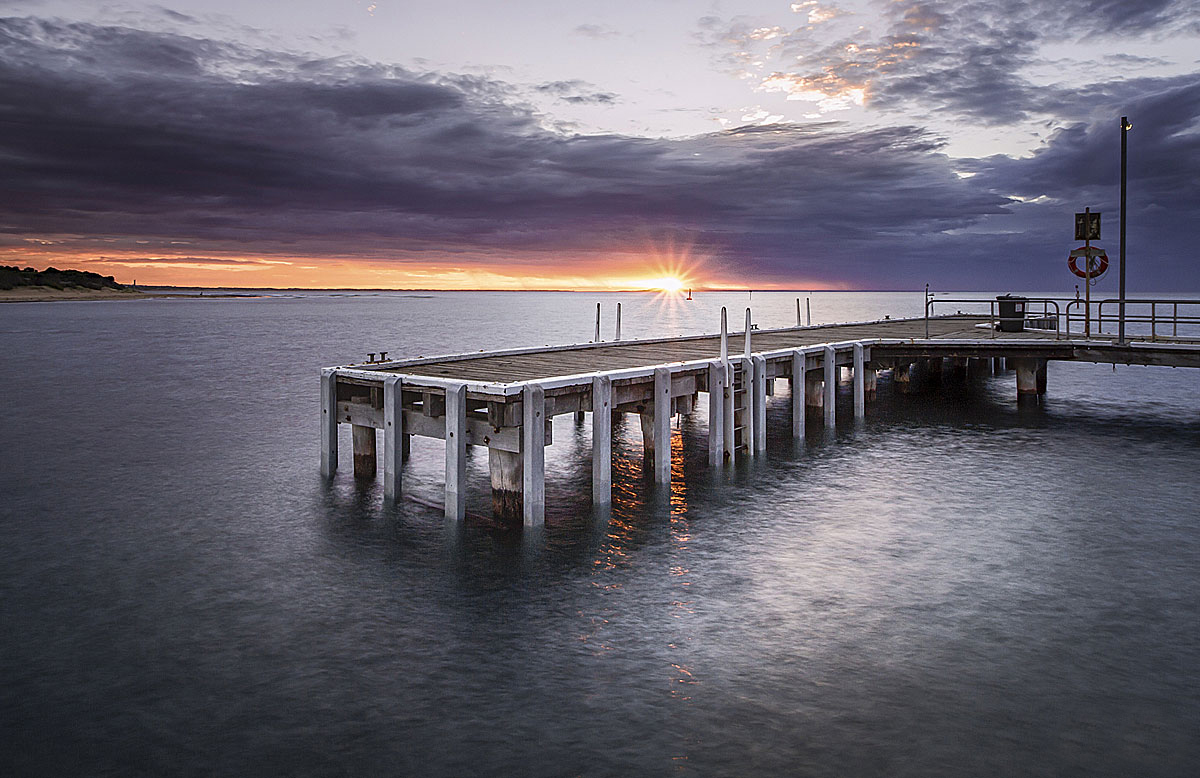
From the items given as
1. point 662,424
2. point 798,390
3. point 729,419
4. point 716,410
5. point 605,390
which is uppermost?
point 605,390

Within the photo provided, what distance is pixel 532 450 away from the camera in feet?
44.8

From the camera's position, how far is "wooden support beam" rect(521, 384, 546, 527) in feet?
44.7

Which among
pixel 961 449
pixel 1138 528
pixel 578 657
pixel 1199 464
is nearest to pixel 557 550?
pixel 578 657

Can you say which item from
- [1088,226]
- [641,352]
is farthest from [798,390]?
[1088,226]

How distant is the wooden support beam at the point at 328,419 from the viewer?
648 inches

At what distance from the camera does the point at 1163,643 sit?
32.2 feet

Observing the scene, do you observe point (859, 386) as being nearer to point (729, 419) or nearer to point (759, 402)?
point (759, 402)

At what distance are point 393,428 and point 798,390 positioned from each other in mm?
10850

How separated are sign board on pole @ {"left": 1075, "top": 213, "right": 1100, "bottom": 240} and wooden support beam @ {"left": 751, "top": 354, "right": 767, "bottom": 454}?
12993mm

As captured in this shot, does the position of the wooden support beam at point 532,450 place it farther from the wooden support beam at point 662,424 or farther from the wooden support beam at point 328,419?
the wooden support beam at point 328,419

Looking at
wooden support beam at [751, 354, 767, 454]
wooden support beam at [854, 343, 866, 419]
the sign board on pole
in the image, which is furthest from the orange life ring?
wooden support beam at [751, 354, 767, 454]

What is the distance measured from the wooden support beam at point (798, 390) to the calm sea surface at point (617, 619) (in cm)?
92

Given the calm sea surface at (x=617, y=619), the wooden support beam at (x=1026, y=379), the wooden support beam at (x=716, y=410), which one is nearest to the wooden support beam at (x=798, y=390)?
the calm sea surface at (x=617, y=619)

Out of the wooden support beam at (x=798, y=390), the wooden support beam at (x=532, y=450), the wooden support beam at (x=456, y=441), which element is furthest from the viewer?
the wooden support beam at (x=798, y=390)
